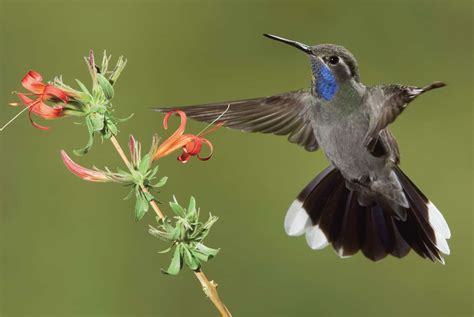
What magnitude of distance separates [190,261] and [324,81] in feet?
2.69

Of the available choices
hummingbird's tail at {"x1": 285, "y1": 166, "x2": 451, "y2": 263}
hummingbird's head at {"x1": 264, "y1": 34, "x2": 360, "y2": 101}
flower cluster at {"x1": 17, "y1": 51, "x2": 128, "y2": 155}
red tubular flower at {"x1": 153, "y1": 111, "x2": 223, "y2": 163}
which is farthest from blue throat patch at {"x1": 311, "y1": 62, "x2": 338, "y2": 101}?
flower cluster at {"x1": 17, "y1": 51, "x2": 128, "y2": 155}

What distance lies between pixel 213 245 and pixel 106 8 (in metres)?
1.15

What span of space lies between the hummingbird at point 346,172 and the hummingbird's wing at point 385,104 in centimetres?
1

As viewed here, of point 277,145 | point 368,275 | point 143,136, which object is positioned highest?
point 143,136

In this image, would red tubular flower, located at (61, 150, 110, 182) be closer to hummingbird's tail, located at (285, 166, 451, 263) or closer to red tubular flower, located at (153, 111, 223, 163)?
red tubular flower, located at (153, 111, 223, 163)

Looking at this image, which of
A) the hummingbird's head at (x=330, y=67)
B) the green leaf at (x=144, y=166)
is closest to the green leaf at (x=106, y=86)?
the green leaf at (x=144, y=166)

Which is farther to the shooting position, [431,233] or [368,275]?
[368,275]

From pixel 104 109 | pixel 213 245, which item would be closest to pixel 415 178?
pixel 213 245

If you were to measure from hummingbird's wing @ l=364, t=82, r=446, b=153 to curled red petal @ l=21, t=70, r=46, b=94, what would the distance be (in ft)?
2.08

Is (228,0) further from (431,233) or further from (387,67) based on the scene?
(431,233)

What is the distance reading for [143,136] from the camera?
2984 millimetres

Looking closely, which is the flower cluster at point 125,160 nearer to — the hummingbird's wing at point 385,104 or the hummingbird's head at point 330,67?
the hummingbird's wing at point 385,104

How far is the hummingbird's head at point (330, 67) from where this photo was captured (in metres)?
1.73

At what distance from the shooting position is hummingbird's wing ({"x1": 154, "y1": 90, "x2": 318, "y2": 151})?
173cm
